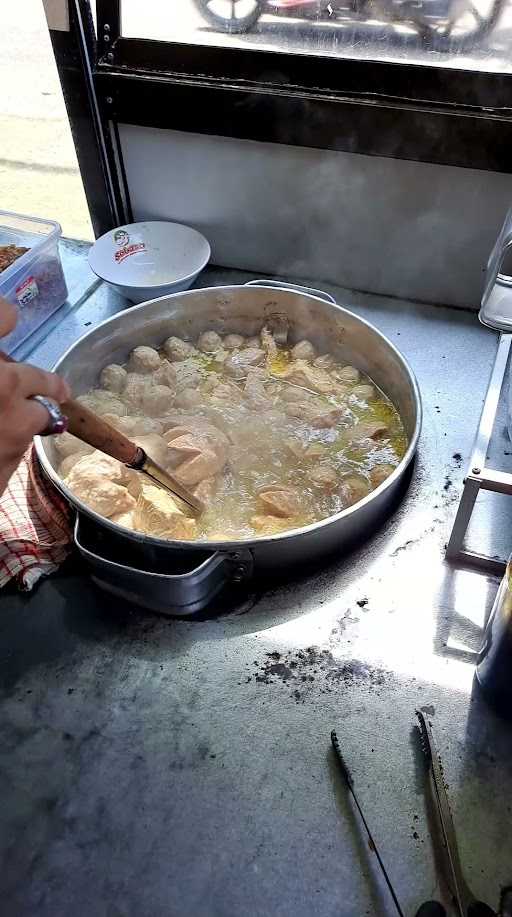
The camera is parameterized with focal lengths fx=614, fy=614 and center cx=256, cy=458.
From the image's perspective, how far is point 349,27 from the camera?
1807 mm

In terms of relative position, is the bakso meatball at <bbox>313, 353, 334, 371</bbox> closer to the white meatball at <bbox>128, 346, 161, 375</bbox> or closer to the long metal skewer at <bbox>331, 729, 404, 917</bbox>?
the white meatball at <bbox>128, 346, 161, 375</bbox>

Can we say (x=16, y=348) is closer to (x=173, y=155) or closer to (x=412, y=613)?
(x=173, y=155)

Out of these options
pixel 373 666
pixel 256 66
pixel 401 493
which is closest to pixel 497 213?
pixel 256 66

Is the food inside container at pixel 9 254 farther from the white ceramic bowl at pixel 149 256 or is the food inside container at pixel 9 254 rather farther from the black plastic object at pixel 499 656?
the black plastic object at pixel 499 656

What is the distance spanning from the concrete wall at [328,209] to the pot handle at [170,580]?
135cm

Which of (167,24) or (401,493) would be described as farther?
(167,24)

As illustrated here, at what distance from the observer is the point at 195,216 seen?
7.66ft

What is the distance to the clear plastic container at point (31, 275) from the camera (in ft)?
6.61

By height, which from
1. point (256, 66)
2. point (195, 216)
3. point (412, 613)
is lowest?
point (412, 613)

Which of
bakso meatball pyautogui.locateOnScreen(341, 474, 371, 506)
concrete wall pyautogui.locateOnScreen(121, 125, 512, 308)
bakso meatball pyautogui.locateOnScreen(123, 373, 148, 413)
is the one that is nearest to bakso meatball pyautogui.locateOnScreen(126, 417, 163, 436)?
bakso meatball pyautogui.locateOnScreen(123, 373, 148, 413)

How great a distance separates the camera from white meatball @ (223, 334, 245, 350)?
204cm

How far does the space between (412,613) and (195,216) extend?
1.69 m

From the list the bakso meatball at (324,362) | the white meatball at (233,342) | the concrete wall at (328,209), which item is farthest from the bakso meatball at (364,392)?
the concrete wall at (328,209)

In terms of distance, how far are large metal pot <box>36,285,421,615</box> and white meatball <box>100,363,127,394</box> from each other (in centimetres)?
5
